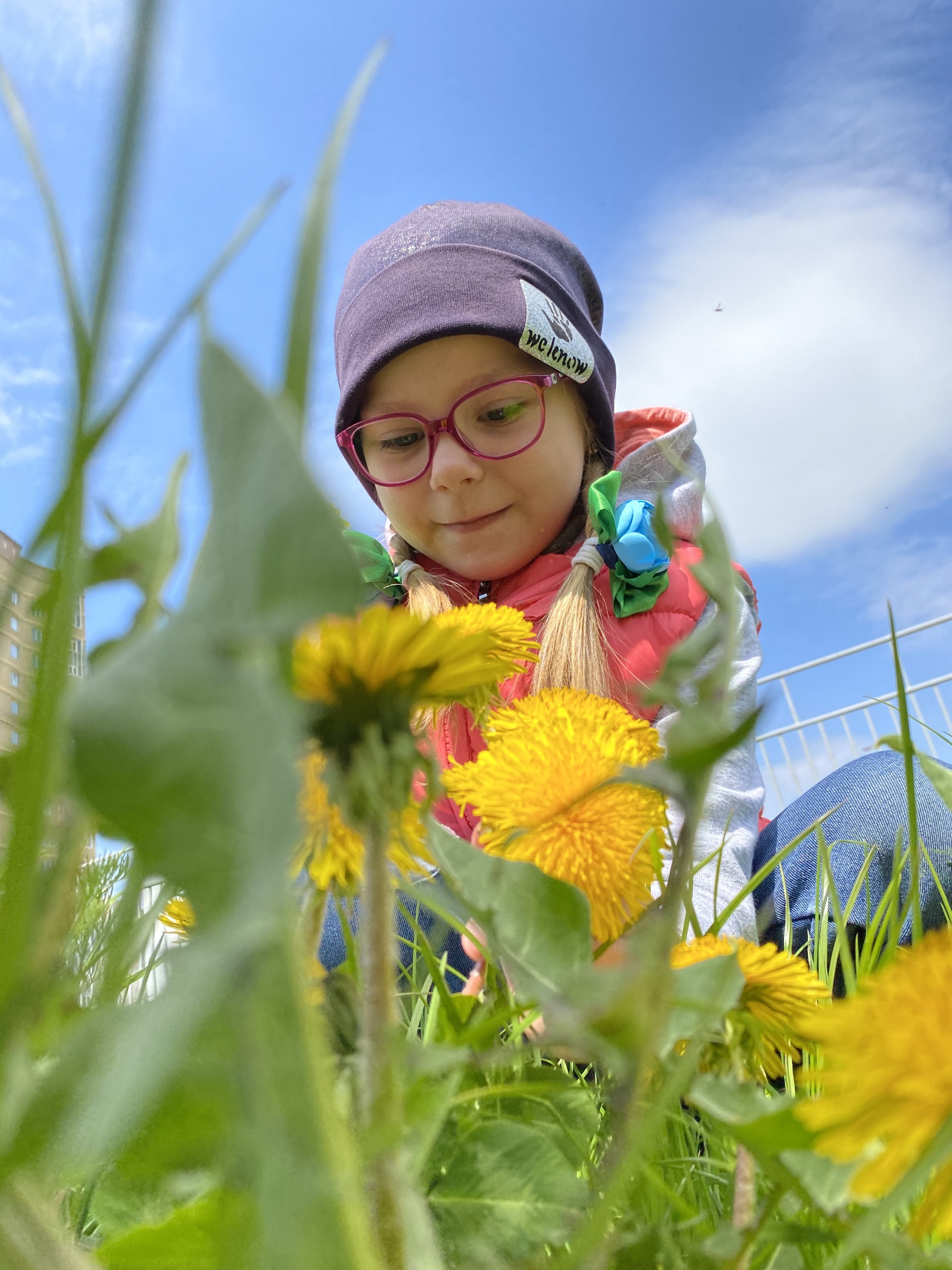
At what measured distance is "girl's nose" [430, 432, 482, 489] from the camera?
66 cm

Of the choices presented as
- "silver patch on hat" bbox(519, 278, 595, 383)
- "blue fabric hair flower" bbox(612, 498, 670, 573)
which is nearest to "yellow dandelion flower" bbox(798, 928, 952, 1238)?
"blue fabric hair flower" bbox(612, 498, 670, 573)

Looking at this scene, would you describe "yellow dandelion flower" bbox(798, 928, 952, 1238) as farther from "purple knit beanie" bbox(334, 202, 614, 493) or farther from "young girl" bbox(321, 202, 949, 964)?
"purple knit beanie" bbox(334, 202, 614, 493)

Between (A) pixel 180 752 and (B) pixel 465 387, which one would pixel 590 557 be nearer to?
(B) pixel 465 387

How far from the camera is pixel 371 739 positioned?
64 millimetres

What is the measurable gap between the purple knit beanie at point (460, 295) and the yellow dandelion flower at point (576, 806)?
62 centimetres

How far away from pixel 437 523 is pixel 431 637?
68 cm

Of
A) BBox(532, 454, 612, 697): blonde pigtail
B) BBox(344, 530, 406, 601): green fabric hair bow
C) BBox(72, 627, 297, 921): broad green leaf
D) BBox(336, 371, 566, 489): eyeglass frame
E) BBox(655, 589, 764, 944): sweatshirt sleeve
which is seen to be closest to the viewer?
BBox(72, 627, 297, 921): broad green leaf

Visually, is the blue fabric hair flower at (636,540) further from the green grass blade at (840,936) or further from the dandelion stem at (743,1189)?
the dandelion stem at (743,1189)

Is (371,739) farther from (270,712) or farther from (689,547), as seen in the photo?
(689,547)

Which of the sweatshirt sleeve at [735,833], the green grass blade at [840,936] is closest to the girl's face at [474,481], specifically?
the sweatshirt sleeve at [735,833]

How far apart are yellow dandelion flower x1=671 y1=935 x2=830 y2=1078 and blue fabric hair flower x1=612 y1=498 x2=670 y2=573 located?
43cm

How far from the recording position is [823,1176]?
7 centimetres

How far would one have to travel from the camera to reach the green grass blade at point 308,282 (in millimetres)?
52

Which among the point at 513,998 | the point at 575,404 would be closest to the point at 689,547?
the point at 575,404
